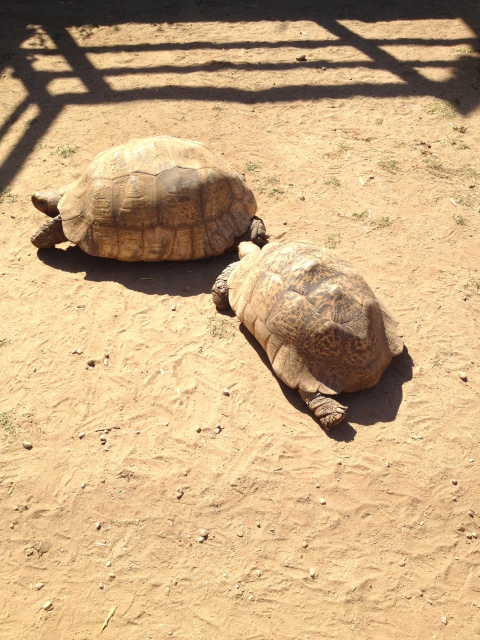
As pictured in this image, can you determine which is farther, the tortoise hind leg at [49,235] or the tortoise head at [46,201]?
the tortoise head at [46,201]

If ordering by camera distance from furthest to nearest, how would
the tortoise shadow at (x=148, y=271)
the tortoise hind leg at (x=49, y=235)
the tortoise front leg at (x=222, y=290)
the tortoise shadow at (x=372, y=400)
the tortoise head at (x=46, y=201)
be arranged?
1. the tortoise head at (x=46, y=201)
2. the tortoise hind leg at (x=49, y=235)
3. the tortoise shadow at (x=148, y=271)
4. the tortoise front leg at (x=222, y=290)
5. the tortoise shadow at (x=372, y=400)

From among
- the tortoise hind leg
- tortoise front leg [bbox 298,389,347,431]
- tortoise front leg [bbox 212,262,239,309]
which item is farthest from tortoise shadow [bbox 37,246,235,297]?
tortoise front leg [bbox 298,389,347,431]

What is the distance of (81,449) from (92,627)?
1.36 m

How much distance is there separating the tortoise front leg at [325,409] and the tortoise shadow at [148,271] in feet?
5.93

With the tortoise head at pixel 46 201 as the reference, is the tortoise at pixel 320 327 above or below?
below

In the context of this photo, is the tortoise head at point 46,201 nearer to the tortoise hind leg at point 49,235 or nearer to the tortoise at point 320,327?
the tortoise hind leg at point 49,235

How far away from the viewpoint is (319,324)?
4.46m

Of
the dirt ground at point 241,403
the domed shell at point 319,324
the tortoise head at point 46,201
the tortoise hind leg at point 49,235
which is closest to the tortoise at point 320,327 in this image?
the domed shell at point 319,324

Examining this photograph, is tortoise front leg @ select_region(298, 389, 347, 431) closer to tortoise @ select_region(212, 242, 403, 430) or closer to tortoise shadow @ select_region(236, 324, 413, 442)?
tortoise @ select_region(212, 242, 403, 430)

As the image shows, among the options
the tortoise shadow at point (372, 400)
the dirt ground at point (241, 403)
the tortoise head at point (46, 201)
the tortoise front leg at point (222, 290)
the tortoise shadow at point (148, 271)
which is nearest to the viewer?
the dirt ground at point (241, 403)

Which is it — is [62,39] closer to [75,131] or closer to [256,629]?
[75,131]

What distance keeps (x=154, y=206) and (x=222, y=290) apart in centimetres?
112

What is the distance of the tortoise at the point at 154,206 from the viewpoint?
5.47m

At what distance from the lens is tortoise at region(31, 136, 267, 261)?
18.0 feet
